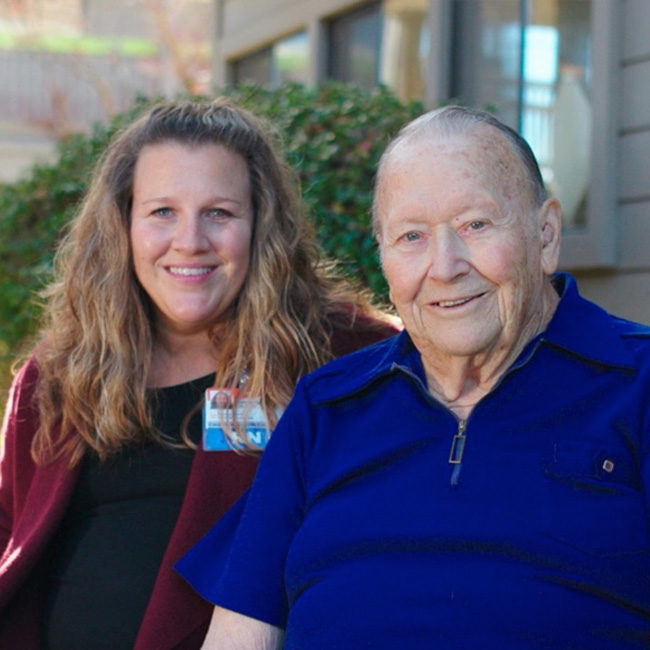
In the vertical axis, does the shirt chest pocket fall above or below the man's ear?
below

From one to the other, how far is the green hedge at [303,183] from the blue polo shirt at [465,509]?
1.44m

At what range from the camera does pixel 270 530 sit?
265 cm

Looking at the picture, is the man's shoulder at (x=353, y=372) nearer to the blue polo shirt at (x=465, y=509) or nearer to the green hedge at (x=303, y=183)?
the blue polo shirt at (x=465, y=509)

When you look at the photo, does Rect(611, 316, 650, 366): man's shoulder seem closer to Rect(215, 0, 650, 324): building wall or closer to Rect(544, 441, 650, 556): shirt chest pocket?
Rect(544, 441, 650, 556): shirt chest pocket

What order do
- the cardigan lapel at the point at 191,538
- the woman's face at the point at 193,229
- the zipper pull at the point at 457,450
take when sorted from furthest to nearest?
the woman's face at the point at 193,229 < the cardigan lapel at the point at 191,538 < the zipper pull at the point at 457,450

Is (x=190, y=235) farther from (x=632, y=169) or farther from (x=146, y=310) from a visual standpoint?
(x=632, y=169)

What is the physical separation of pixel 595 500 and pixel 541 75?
3729 mm

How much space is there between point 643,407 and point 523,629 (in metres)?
0.47

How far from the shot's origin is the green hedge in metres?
4.56

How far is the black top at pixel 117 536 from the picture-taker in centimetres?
312

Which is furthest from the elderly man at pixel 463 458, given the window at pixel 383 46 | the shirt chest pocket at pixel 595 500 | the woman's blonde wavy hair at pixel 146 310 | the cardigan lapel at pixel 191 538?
the window at pixel 383 46

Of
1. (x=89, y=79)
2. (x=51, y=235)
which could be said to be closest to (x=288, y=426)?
(x=51, y=235)

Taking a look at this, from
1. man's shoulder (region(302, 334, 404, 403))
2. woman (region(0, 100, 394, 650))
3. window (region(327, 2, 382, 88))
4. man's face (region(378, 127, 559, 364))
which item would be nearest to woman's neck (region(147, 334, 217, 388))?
woman (region(0, 100, 394, 650))

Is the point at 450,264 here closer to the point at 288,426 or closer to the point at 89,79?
the point at 288,426
